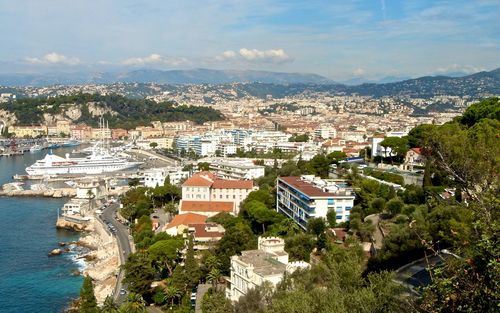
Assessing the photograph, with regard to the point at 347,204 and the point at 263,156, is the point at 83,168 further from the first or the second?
the point at 347,204

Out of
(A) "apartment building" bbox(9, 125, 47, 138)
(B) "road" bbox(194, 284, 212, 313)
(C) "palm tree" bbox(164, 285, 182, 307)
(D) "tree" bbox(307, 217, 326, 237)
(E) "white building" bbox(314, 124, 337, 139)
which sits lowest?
(A) "apartment building" bbox(9, 125, 47, 138)

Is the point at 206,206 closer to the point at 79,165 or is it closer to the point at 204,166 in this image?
the point at 204,166

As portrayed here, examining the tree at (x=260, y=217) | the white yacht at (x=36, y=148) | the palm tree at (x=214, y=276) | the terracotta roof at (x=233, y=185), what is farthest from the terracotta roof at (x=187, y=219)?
the white yacht at (x=36, y=148)

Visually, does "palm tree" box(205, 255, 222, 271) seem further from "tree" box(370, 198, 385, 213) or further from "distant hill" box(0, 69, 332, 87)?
"distant hill" box(0, 69, 332, 87)

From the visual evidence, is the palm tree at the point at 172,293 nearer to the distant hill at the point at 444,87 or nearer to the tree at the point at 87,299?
the tree at the point at 87,299

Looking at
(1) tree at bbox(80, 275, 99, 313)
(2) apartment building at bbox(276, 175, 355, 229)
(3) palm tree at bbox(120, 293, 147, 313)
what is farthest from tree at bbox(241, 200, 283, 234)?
(1) tree at bbox(80, 275, 99, 313)

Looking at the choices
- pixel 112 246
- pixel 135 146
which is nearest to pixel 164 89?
pixel 135 146
